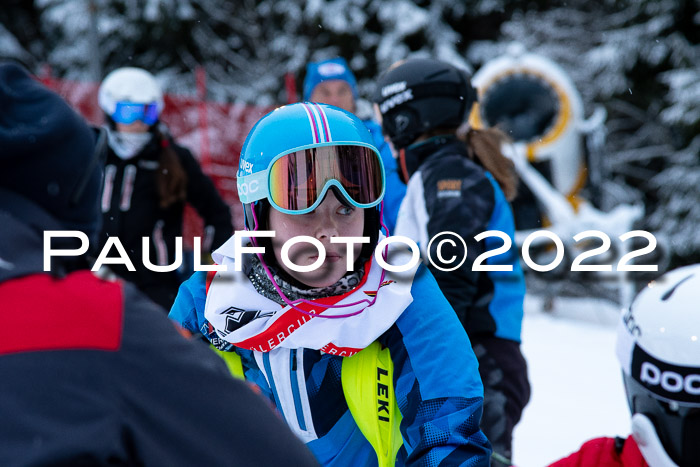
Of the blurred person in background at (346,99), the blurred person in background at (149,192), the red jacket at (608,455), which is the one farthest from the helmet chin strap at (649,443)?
the blurred person in background at (149,192)

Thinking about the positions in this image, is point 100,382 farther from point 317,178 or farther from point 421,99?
→ point 421,99

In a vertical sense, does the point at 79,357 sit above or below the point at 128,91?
below

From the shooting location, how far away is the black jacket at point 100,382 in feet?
A: 3.01

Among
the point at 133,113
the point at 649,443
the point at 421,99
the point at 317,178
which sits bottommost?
the point at 649,443

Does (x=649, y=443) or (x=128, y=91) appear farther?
(x=128, y=91)

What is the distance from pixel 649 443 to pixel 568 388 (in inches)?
183

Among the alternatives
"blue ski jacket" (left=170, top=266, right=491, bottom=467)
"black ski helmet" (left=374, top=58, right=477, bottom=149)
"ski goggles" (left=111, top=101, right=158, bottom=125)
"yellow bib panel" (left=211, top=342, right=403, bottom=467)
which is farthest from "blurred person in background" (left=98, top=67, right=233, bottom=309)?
"yellow bib panel" (left=211, top=342, right=403, bottom=467)

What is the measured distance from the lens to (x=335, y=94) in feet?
14.5

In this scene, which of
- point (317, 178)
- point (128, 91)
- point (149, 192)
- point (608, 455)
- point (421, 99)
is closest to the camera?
point (317, 178)

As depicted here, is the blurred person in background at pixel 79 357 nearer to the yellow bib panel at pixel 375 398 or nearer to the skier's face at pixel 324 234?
the yellow bib panel at pixel 375 398

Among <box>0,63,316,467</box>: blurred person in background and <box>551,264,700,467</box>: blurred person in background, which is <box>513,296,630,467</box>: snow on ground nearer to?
<box>551,264,700,467</box>: blurred person in background

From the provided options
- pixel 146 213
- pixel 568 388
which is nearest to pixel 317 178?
pixel 146 213

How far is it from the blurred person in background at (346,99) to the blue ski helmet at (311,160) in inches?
52.8

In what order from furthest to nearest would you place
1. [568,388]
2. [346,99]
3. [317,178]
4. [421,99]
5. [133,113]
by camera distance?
[568,388], [133,113], [346,99], [421,99], [317,178]
